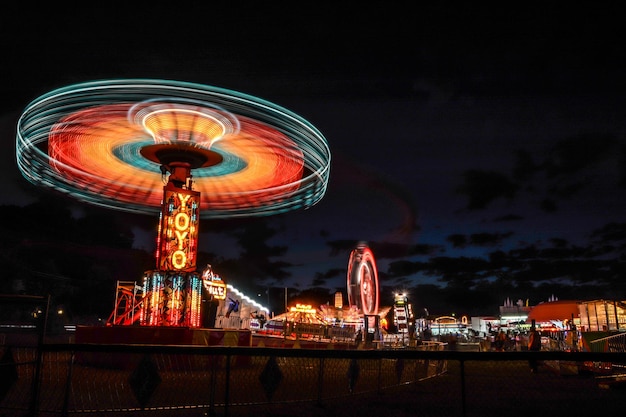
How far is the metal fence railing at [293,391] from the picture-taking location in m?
5.69

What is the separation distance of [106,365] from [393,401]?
11.0 m

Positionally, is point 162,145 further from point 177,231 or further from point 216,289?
point 216,289

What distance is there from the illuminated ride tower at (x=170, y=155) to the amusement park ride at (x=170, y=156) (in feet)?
0.14

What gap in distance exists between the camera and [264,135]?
19.8 meters

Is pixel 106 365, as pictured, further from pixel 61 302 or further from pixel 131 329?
pixel 61 302

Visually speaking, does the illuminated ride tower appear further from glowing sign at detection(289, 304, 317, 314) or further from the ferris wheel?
the ferris wheel

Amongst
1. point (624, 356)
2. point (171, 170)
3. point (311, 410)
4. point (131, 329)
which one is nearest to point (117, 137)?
point (171, 170)

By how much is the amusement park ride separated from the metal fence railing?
7983mm

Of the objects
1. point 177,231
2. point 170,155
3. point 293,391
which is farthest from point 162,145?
point 293,391

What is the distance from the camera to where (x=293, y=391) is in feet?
34.8

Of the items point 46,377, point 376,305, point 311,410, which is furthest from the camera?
point 376,305

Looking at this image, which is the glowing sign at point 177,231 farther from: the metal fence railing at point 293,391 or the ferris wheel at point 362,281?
the ferris wheel at point 362,281

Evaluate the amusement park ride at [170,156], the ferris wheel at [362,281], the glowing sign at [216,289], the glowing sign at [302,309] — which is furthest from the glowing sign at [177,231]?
the ferris wheel at [362,281]

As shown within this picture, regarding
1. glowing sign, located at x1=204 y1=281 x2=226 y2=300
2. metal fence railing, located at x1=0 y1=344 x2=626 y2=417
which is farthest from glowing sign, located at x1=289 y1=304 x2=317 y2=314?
metal fence railing, located at x1=0 y1=344 x2=626 y2=417
